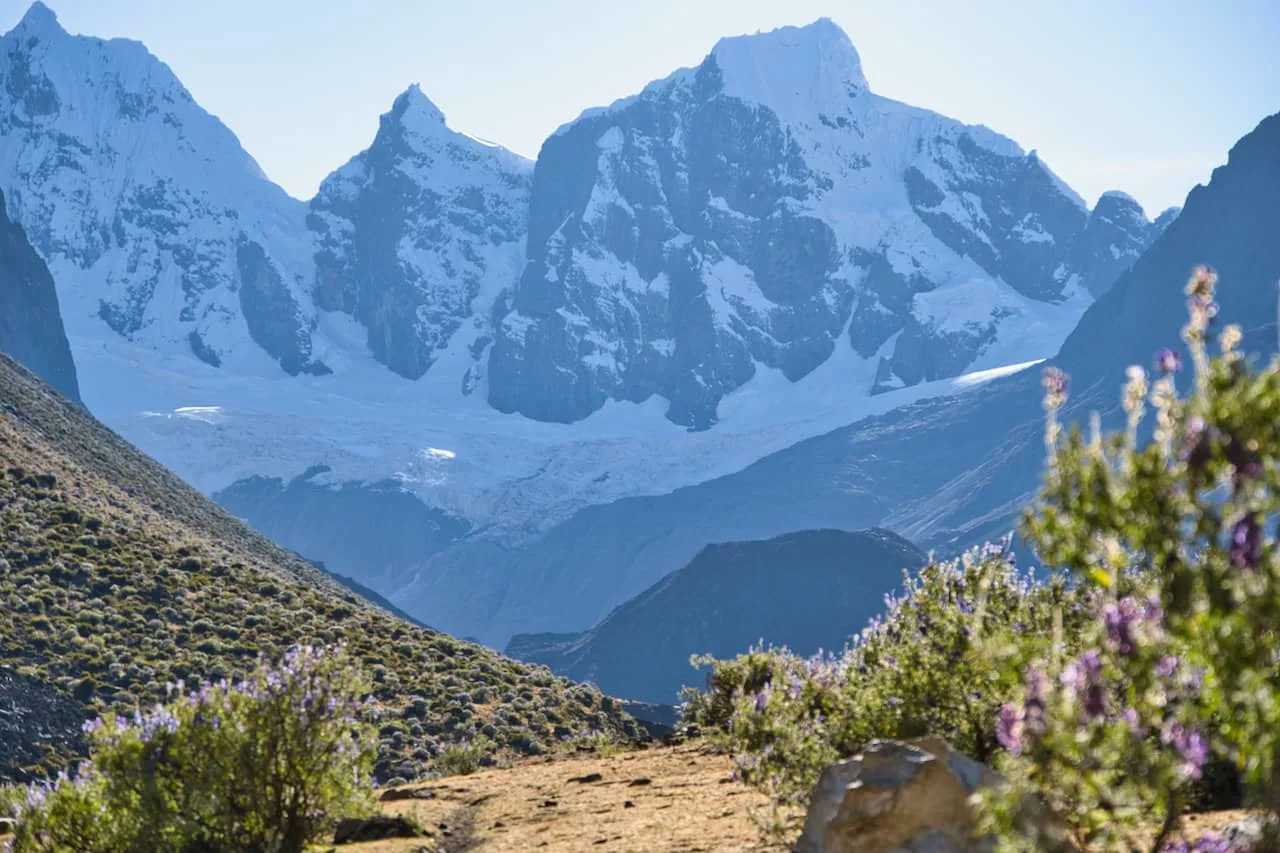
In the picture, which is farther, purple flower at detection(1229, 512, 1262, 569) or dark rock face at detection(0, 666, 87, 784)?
dark rock face at detection(0, 666, 87, 784)

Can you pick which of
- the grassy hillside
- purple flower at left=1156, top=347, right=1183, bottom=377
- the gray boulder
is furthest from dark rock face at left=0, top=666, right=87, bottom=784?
purple flower at left=1156, top=347, right=1183, bottom=377

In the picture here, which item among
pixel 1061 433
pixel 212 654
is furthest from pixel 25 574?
pixel 1061 433

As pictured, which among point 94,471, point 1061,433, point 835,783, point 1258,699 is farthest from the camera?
point 94,471

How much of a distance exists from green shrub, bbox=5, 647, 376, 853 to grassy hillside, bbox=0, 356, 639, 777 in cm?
1537

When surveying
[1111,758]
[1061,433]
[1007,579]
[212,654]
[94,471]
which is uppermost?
[94,471]

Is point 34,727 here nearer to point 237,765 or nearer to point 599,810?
point 599,810

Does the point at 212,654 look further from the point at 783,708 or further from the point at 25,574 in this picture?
the point at 783,708

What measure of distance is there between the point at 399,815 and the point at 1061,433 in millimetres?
10200

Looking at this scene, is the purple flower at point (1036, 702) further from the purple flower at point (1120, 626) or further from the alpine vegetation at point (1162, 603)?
the purple flower at point (1120, 626)

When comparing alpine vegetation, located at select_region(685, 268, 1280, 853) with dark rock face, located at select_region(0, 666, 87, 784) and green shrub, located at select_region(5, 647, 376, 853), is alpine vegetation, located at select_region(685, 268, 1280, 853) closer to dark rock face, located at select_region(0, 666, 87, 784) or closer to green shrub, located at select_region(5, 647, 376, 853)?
green shrub, located at select_region(5, 647, 376, 853)

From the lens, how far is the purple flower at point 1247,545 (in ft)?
14.2

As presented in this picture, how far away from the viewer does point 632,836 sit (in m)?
12.1

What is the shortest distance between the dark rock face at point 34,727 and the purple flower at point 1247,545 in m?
26.0

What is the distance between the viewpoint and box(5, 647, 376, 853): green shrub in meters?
11.1
